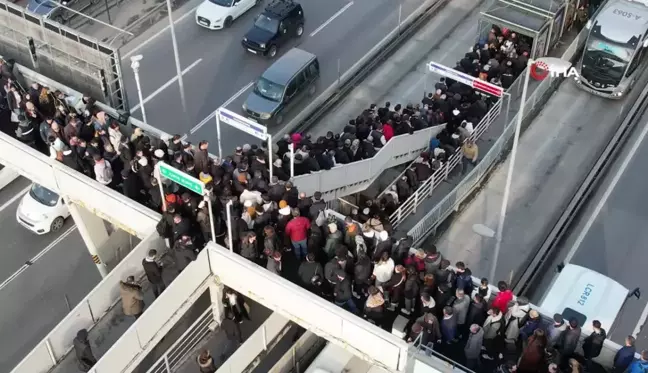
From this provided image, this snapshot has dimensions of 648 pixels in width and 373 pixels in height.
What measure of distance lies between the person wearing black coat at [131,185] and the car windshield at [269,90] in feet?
32.3

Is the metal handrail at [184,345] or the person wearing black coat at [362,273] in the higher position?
the person wearing black coat at [362,273]

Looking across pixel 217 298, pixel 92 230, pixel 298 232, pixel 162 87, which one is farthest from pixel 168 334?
pixel 162 87

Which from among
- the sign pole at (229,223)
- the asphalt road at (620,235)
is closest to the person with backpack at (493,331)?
the sign pole at (229,223)

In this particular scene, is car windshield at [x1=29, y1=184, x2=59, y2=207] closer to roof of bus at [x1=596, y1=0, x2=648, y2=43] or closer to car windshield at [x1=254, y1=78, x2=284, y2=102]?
car windshield at [x1=254, y1=78, x2=284, y2=102]

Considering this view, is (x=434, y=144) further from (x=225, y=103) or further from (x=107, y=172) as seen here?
(x=107, y=172)

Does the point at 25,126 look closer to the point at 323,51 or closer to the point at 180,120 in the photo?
the point at 180,120

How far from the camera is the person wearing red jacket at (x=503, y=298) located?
17203mm

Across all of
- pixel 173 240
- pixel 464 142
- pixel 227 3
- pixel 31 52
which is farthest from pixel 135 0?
pixel 173 240

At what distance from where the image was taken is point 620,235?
86.2ft

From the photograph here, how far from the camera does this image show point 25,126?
73.0ft

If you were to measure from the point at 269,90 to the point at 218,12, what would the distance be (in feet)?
20.0

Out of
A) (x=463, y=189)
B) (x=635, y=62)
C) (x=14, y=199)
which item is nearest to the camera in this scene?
(x=463, y=189)

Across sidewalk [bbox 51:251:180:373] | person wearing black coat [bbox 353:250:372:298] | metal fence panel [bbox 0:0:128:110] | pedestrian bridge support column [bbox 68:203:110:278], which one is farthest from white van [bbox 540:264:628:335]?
metal fence panel [bbox 0:0:128:110]

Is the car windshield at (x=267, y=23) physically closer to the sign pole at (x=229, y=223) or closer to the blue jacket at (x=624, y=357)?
the sign pole at (x=229, y=223)
